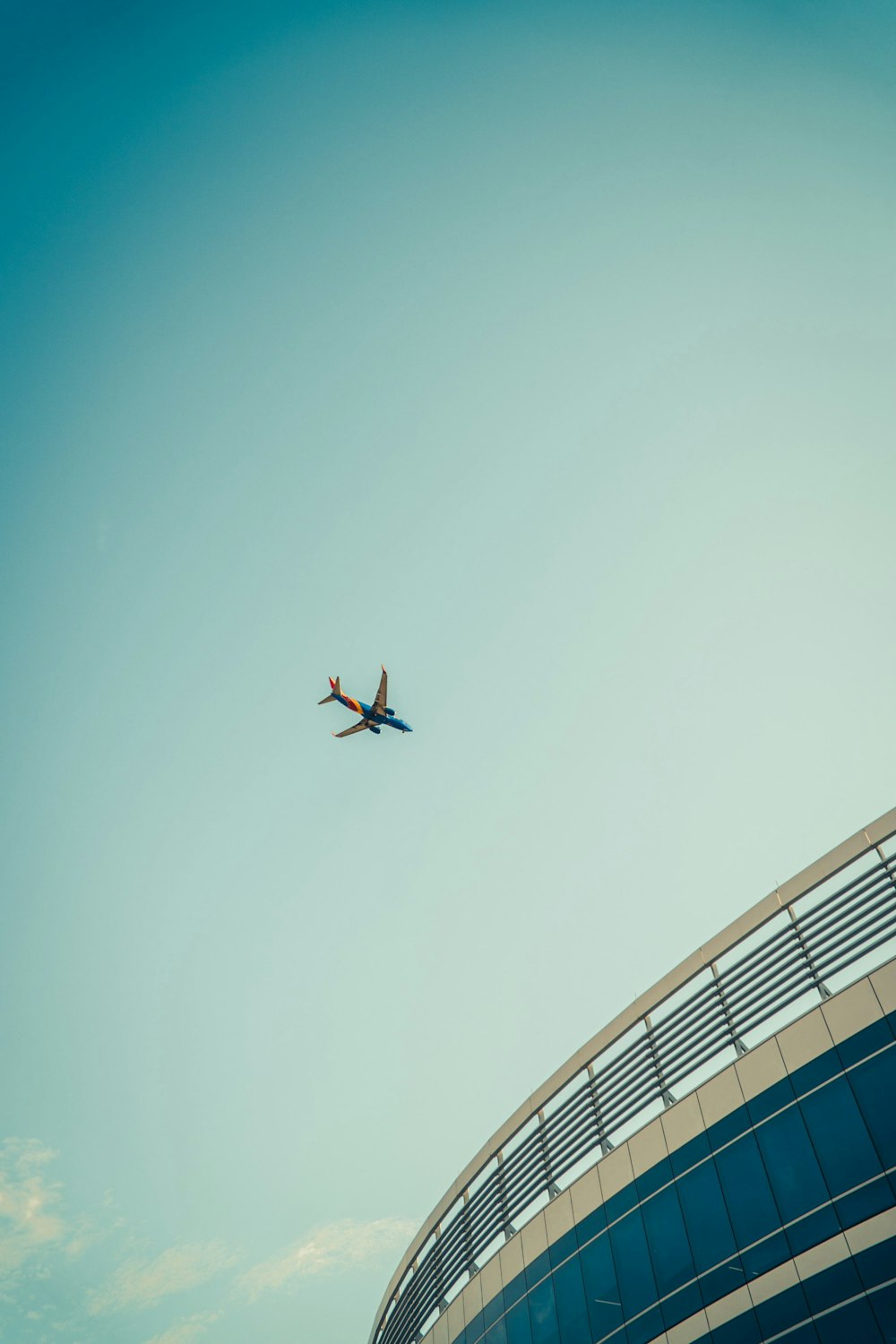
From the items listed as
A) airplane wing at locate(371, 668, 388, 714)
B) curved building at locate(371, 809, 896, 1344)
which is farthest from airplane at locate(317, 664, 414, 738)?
curved building at locate(371, 809, 896, 1344)

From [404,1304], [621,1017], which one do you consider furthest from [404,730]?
[404,1304]

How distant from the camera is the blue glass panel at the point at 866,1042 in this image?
21750mm

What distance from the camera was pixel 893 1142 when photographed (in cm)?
2031

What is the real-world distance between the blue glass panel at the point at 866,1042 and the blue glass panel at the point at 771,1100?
2046 mm

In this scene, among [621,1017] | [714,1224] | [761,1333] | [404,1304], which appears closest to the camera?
[761,1333]

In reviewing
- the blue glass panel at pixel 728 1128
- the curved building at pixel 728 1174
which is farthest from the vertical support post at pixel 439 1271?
the blue glass panel at pixel 728 1128

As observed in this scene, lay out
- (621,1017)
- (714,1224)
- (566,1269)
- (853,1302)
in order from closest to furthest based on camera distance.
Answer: (853,1302)
(714,1224)
(566,1269)
(621,1017)

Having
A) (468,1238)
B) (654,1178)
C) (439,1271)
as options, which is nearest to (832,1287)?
(654,1178)

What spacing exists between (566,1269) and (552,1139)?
447 cm

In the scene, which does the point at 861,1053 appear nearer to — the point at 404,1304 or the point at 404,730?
the point at 404,1304

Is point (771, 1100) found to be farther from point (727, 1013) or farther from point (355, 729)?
point (355, 729)

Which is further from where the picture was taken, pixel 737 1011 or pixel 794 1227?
pixel 737 1011

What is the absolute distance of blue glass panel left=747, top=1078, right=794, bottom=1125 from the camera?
23.3 meters

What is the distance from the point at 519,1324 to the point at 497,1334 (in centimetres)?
162
